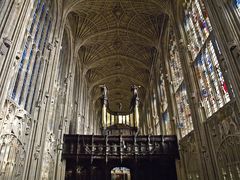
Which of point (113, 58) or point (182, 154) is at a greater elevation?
point (113, 58)

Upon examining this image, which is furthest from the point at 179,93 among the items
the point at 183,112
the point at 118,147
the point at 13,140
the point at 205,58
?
the point at 13,140

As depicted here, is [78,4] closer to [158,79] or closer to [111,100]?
[158,79]

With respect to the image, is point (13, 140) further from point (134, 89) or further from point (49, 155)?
point (134, 89)

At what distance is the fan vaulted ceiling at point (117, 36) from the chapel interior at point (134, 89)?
112 millimetres

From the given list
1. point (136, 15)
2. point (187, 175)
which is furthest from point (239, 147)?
point (136, 15)

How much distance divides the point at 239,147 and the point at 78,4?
1596 centimetres

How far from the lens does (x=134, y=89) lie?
23031 mm

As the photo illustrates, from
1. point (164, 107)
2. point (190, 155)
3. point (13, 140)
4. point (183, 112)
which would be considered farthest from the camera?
point (164, 107)

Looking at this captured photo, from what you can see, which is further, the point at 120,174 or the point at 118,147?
the point at 120,174

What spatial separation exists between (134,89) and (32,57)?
45.5 ft

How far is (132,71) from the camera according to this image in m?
28.4

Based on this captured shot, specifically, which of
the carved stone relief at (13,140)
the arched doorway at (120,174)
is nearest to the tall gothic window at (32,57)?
the carved stone relief at (13,140)

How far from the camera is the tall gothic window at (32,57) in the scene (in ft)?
31.0

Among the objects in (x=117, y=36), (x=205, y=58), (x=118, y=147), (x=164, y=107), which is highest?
(x=117, y=36)
